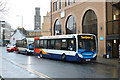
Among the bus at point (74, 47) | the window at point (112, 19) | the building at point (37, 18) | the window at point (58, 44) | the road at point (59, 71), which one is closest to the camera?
the road at point (59, 71)

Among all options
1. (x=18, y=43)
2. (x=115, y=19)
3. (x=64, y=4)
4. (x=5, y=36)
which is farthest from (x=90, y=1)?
(x=5, y=36)

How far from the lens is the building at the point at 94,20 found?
19773mm

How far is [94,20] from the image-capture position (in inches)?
923

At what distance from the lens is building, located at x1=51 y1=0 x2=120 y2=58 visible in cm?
1977

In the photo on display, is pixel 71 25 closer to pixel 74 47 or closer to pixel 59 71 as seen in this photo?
pixel 74 47

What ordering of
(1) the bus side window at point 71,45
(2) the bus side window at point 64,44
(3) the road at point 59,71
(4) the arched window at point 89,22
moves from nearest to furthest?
(3) the road at point 59,71 < (1) the bus side window at point 71,45 < (2) the bus side window at point 64,44 < (4) the arched window at point 89,22

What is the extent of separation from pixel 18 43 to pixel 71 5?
13.1 meters

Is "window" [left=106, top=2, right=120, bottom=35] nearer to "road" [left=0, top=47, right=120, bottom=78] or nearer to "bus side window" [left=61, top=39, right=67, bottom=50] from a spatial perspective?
"bus side window" [left=61, top=39, right=67, bottom=50]

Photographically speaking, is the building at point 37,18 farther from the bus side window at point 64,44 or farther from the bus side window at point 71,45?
the bus side window at point 71,45

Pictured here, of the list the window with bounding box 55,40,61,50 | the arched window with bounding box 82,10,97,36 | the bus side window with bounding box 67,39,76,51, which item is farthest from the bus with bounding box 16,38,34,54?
the bus side window with bounding box 67,39,76,51

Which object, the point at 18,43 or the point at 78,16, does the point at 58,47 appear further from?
the point at 18,43

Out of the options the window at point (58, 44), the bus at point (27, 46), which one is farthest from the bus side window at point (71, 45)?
the bus at point (27, 46)

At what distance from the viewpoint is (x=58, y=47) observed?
61.9ft

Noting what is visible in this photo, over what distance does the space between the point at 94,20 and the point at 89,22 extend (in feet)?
4.33
